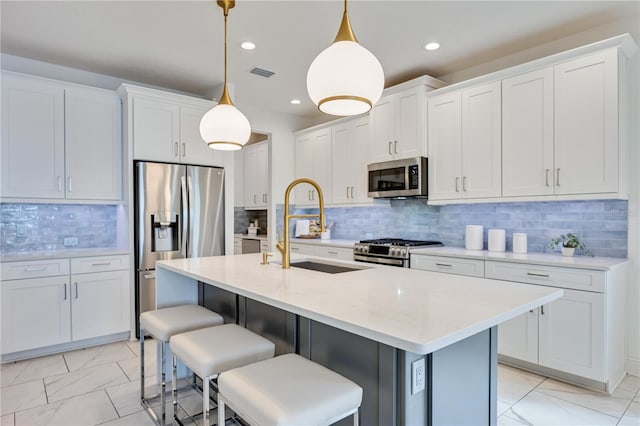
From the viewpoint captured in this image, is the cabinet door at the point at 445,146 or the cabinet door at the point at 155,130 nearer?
the cabinet door at the point at 445,146

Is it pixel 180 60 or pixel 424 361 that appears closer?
pixel 424 361

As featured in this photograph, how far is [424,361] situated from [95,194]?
11.7 ft

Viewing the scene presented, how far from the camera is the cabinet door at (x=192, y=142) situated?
159 inches

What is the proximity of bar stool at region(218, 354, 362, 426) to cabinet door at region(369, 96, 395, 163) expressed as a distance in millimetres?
3109

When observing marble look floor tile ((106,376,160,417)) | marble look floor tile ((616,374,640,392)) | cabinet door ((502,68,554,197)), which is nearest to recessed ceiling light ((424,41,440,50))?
cabinet door ((502,68,554,197))

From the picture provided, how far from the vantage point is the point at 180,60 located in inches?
142

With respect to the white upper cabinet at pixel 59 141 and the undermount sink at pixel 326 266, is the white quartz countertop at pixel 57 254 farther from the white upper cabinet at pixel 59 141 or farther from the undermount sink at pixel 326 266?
the undermount sink at pixel 326 266

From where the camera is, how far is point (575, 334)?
2.60 m

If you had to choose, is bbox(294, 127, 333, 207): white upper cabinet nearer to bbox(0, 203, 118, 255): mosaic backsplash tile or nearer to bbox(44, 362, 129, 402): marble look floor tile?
bbox(0, 203, 118, 255): mosaic backsplash tile

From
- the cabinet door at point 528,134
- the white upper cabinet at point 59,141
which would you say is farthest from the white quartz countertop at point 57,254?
the cabinet door at point 528,134

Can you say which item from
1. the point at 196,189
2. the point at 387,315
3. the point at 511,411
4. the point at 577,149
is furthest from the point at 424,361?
the point at 196,189

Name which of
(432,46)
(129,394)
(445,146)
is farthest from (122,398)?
(432,46)

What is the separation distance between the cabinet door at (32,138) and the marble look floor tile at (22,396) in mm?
1613

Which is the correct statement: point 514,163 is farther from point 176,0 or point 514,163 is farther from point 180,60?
point 180,60
